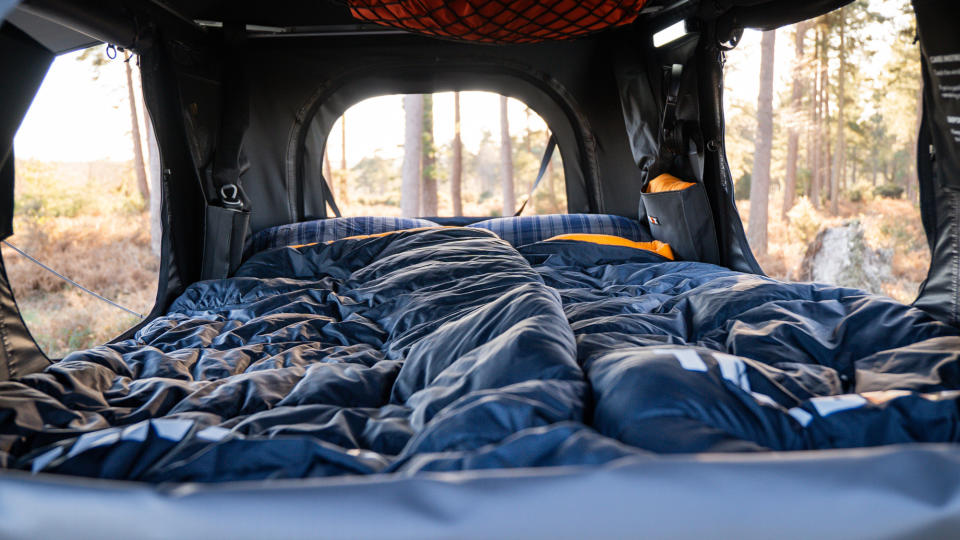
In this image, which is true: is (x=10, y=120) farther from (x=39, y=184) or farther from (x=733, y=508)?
(x=39, y=184)

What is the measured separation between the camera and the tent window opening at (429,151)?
6227mm

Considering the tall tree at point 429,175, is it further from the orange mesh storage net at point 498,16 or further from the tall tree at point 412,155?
the orange mesh storage net at point 498,16

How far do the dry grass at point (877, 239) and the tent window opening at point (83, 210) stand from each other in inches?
256

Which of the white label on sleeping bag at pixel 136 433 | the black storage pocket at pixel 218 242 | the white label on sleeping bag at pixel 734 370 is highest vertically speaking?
the black storage pocket at pixel 218 242

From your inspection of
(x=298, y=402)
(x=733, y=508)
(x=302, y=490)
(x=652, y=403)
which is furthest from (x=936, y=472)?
(x=298, y=402)

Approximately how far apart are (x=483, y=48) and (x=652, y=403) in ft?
9.05

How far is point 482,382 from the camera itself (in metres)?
0.91

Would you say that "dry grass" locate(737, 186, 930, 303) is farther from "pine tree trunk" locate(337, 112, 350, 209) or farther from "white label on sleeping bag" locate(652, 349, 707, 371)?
"white label on sleeping bag" locate(652, 349, 707, 371)

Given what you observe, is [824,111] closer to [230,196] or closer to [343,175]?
[343,175]

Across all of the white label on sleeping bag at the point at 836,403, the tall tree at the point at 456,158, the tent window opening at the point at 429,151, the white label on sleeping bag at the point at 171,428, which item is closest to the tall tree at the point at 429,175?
the tent window opening at the point at 429,151

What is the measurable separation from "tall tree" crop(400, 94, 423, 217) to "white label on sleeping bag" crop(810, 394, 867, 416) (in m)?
5.43

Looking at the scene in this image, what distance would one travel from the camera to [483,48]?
3193 millimetres

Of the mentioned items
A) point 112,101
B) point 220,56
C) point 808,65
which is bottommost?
point 220,56

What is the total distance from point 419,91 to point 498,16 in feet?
4.99
